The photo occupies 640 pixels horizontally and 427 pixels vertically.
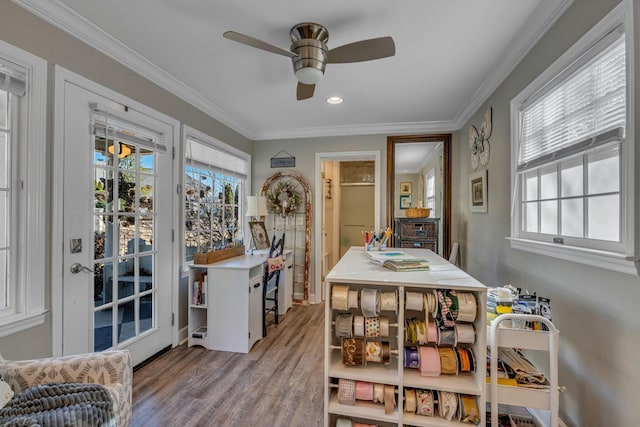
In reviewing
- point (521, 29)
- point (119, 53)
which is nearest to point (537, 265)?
point (521, 29)

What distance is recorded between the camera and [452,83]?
2646mm

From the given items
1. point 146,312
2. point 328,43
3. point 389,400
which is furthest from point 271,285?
point 328,43

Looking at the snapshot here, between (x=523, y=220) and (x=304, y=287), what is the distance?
282 centimetres

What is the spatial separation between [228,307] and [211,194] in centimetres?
132

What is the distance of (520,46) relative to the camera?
1.95 metres

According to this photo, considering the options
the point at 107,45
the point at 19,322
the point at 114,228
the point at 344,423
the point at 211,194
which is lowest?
the point at 344,423

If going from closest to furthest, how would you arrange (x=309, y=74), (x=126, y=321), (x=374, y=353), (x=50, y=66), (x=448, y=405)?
(x=448, y=405)
(x=374, y=353)
(x=50, y=66)
(x=309, y=74)
(x=126, y=321)

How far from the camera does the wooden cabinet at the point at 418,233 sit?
139 inches

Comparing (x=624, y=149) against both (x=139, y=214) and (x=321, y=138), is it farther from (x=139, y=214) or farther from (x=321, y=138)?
(x=321, y=138)

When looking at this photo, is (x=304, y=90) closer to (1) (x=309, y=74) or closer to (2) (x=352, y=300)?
(1) (x=309, y=74)

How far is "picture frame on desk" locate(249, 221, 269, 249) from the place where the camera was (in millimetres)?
3590

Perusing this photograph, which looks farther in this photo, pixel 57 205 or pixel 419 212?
pixel 419 212

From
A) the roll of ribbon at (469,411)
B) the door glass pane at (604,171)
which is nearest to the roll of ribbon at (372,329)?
the roll of ribbon at (469,411)

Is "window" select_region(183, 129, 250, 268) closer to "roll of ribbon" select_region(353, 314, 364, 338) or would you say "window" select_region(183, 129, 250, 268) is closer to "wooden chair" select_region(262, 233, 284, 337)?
"wooden chair" select_region(262, 233, 284, 337)
